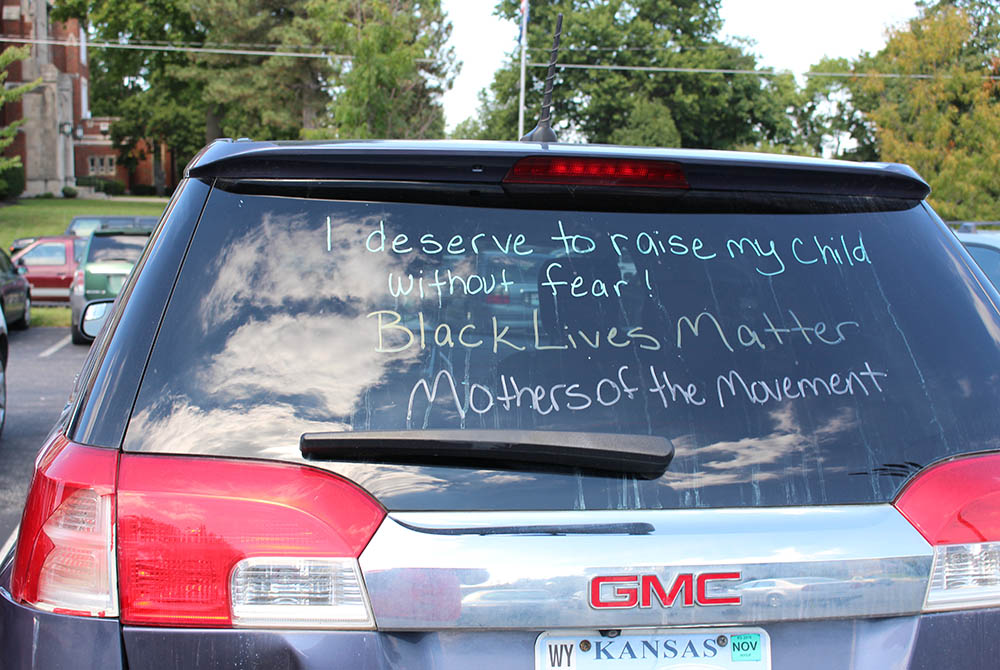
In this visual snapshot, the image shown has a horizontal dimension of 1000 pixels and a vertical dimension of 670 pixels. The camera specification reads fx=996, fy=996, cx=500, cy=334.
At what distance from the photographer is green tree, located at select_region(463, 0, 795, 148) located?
56.4 meters

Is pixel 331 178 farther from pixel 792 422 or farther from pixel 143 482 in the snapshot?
pixel 792 422

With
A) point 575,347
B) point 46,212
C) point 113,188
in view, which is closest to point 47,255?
point 575,347

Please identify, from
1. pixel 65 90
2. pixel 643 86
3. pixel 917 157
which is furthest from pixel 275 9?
pixel 917 157

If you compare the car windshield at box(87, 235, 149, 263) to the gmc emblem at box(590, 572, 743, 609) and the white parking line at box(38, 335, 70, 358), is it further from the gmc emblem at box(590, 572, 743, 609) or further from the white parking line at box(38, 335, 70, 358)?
the gmc emblem at box(590, 572, 743, 609)

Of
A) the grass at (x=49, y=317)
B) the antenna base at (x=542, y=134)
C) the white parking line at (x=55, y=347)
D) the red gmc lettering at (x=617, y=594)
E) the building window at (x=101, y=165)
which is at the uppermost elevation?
the building window at (x=101, y=165)

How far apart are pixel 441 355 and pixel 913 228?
3.74 ft

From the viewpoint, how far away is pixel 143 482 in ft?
5.78

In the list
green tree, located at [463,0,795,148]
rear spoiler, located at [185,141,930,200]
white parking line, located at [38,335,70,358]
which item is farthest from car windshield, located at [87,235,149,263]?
green tree, located at [463,0,795,148]

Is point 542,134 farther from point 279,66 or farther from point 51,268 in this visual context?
point 279,66

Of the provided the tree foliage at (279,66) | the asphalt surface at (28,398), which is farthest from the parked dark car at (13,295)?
the tree foliage at (279,66)

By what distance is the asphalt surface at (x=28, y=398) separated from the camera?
23.7 ft

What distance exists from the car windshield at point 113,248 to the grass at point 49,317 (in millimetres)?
2947

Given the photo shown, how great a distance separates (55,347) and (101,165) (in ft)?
278

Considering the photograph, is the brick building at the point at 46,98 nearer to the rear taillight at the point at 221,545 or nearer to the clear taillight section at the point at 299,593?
the rear taillight at the point at 221,545
